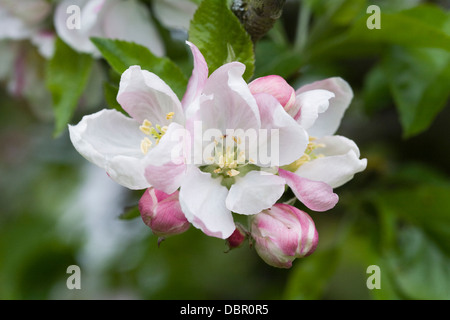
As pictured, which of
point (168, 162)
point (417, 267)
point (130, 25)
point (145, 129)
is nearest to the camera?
point (168, 162)

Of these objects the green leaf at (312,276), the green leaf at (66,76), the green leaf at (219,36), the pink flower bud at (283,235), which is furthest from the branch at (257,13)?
the green leaf at (312,276)

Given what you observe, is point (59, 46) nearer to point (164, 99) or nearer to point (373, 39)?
point (164, 99)

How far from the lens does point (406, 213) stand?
4.13ft

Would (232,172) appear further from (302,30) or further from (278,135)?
(302,30)

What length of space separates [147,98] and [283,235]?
0.83ft

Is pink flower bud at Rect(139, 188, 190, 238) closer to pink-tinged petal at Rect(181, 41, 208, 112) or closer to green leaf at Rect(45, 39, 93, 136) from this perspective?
pink-tinged petal at Rect(181, 41, 208, 112)

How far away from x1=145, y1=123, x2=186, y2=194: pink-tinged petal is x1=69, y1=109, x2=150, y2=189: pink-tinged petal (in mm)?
15

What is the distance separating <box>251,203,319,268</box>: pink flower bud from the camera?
0.69 metres

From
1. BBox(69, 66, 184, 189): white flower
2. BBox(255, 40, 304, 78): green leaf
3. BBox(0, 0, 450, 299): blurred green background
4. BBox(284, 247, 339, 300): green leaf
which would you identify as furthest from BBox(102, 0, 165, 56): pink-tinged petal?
BBox(284, 247, 339, 300): green leaf

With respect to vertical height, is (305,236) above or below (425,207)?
below

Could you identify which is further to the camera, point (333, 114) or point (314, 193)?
point (333, 114)

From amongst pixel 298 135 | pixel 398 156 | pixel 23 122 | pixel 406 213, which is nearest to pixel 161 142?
pixel 298 135

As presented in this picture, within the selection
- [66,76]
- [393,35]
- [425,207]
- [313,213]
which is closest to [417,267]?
[425,207]

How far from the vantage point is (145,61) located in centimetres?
80
